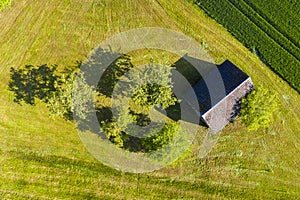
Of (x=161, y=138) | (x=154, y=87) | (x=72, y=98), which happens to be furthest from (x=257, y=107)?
(x=72, y=98)

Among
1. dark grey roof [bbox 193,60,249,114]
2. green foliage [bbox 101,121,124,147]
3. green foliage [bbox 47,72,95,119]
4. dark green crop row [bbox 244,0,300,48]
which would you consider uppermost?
dark green crop row [bbox 244,0,300,48]

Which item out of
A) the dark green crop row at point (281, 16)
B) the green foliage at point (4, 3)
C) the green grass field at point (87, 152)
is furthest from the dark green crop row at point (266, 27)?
the green foliage at point (4, 3)

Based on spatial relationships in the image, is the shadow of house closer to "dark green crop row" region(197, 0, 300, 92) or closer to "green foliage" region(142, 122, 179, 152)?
"green foliage" region(142, 122, 179, 152)

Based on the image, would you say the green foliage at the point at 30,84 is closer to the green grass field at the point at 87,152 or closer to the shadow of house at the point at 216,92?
the green grass field at the point at 87,152

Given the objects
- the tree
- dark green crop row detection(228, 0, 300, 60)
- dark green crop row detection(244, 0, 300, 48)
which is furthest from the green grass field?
dark green crop row detection(244, 0, 300, 48)

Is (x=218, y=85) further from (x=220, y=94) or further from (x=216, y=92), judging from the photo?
(x=220, y=94)

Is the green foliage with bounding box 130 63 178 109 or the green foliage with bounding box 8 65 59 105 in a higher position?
the green foliage with bounding box 130 63 178 109
